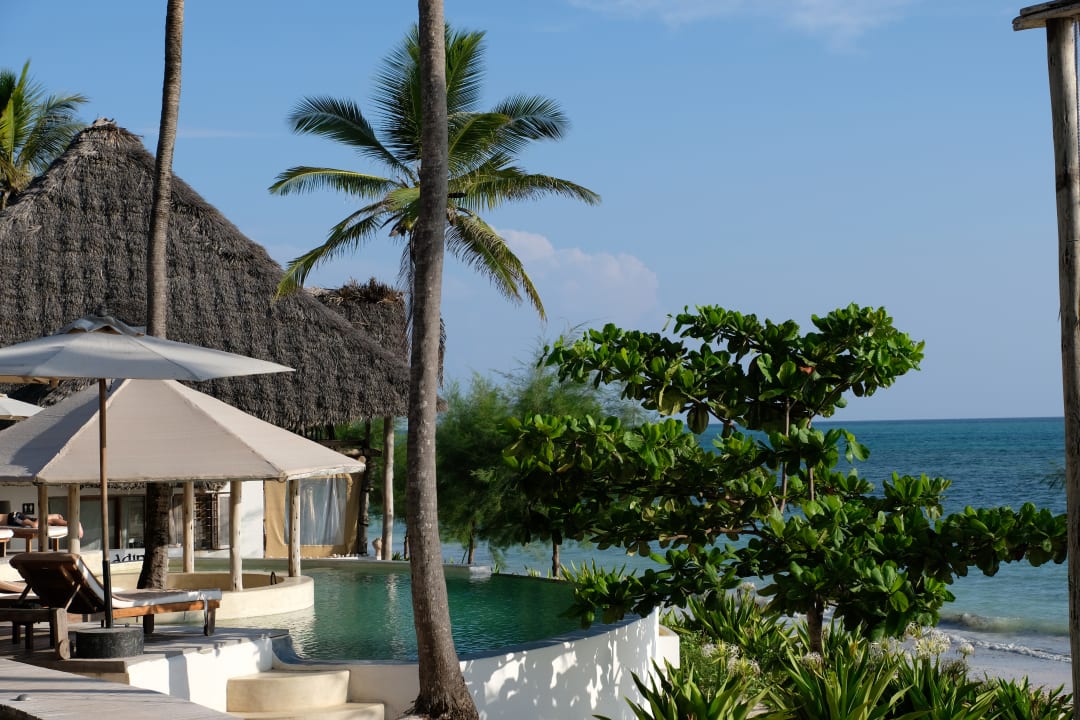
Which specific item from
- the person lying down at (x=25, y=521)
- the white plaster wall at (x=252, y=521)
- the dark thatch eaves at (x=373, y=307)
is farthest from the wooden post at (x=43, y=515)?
the dark thatch eaves at (x=373, y=307)

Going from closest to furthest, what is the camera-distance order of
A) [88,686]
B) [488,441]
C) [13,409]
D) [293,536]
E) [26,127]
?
[88,686], [293,536], [13,409], [488,441], [26,127]

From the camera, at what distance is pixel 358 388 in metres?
19.2

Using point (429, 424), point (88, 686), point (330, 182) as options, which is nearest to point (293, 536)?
point (429, 424)

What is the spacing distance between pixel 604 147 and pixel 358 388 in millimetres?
6373

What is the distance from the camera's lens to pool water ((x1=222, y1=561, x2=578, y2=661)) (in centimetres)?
927

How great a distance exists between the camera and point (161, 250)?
1236 cm

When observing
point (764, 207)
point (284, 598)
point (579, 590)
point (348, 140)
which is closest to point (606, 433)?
point (579, 590)

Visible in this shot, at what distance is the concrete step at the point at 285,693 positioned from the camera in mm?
7887

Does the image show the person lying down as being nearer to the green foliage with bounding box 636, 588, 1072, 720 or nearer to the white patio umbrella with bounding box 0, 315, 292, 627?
the white patio umbrella with bounding box 0, 315, 292, 627

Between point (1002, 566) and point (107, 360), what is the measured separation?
1292 inches

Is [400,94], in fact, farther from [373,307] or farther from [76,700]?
[76,700]

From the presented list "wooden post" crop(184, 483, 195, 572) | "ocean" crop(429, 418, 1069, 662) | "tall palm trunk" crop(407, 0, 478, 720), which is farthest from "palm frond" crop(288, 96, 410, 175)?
"tall palm trunk" crop(407, 0, 478, 720)

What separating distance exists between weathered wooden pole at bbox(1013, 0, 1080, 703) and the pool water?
15.2 ft

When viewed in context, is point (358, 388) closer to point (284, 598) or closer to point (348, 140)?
point (348, 140)
